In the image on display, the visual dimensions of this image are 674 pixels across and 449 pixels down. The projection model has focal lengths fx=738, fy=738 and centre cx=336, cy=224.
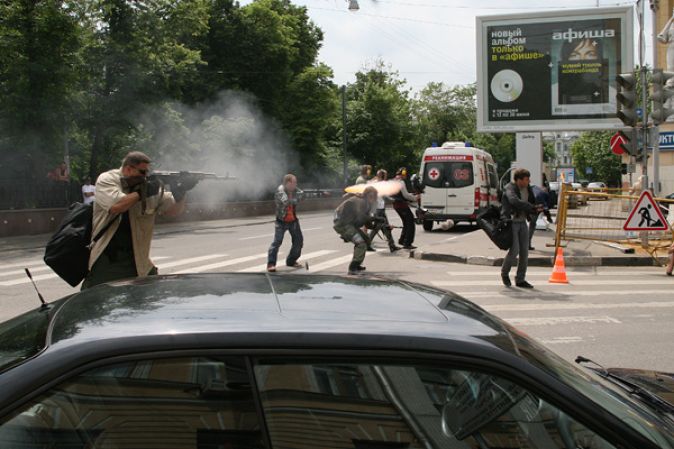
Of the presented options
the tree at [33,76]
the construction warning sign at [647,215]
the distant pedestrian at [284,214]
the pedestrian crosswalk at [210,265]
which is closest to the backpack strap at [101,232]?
the pedestrian crosswalk at [210,265]

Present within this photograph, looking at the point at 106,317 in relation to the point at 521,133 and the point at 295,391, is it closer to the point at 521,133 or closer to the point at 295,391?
the point at 295,391

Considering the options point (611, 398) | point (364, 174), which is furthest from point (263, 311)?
point (364, 174)

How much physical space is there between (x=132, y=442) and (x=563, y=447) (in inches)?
45.3

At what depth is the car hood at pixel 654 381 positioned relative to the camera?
2.74 meters

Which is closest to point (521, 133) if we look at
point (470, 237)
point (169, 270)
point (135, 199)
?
point (470, 237)

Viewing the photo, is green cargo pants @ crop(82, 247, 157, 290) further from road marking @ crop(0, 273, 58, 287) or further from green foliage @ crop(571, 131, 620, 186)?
green foliage @ crop(571, 131, 620, 186)

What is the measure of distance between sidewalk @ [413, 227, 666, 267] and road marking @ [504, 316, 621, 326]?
5.22m

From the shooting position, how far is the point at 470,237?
1864 centimetres

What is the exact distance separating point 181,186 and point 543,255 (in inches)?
400

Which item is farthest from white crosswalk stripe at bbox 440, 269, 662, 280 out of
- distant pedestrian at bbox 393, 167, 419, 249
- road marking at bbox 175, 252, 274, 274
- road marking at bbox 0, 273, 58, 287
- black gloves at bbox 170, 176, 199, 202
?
black gloves at bbox 170, 176, 199, 202

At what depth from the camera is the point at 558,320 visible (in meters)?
8.09

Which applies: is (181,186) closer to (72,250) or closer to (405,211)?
(72,250)

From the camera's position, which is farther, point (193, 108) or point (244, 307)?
point (193, 108)

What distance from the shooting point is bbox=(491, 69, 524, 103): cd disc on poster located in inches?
858
